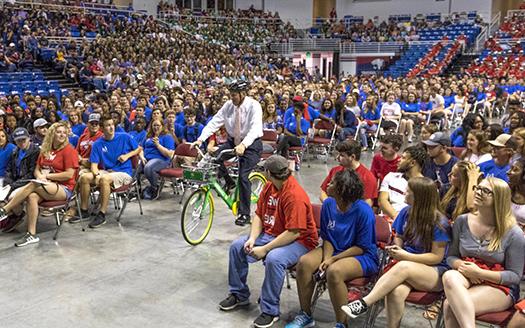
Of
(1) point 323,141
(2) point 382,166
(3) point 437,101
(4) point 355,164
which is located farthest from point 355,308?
(3) point 437,101

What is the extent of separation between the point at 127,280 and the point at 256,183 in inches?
104

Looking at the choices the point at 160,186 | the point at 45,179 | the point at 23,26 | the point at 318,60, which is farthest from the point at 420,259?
the point at 318,60

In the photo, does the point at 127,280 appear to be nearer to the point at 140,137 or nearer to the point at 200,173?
the point at 200,173

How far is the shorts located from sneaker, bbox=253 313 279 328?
3269 millimetres

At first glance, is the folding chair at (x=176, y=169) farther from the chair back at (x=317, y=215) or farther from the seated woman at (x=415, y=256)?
the seated woman at (x=415, y=256)

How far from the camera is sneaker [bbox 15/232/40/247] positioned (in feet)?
18.9

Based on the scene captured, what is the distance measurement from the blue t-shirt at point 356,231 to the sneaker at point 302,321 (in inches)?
20.3

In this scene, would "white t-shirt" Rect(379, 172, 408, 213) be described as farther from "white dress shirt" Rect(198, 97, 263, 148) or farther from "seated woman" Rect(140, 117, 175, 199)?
"seated woman" Rect(140, 117, 175, 199)

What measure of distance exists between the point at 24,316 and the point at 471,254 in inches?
133

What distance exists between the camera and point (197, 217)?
584cm

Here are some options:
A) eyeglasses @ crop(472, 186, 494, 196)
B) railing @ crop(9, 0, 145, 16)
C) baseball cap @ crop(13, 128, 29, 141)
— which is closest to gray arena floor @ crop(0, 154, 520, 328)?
baseball cap @ crop(13, 128, 29, 141)

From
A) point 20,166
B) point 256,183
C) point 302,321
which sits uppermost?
point 20,166

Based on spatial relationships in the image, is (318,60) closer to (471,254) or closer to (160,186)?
(160,186)

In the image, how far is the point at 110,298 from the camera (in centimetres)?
450
